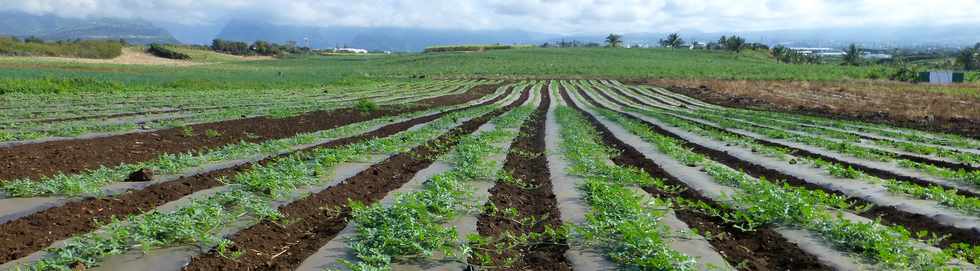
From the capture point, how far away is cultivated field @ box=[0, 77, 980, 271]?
15.3ft

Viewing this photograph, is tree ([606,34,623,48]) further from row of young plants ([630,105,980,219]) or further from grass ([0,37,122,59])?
row of young plants ([630,105,980,219])

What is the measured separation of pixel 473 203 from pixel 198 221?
2667 millimetres

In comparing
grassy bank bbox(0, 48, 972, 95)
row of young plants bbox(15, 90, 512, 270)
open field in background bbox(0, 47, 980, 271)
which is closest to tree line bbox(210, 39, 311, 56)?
grassy bank bbox(0, 48, 972, 95)

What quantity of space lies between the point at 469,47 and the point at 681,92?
312 ft

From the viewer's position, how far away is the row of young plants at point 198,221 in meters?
4.34

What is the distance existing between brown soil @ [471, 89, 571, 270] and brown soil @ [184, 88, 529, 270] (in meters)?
1.39

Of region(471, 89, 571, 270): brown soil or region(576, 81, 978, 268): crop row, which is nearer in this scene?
region(471, 89, 571, 270): brown soil

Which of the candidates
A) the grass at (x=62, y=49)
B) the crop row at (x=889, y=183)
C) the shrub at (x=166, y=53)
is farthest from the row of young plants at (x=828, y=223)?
the shrub at (x=166, y=53)

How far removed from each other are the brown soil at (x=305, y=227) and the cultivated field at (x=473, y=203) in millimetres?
25

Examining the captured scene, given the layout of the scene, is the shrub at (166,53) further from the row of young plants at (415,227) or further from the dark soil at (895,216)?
the dark soil at (895,216)

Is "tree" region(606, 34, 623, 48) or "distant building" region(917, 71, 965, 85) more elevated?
"tree" region(606, 34, 623, 48)

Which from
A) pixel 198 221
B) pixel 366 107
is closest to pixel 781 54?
pixel 366 107

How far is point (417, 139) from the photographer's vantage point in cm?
1211

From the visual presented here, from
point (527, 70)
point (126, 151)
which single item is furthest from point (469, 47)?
point (126, 151)
